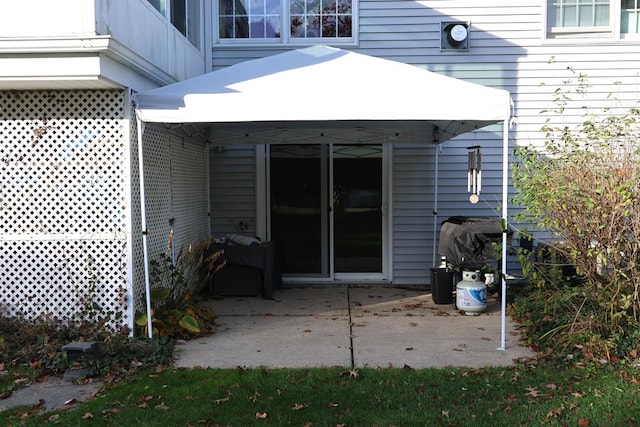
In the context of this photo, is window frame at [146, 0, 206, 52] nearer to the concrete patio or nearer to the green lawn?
the concrete patio

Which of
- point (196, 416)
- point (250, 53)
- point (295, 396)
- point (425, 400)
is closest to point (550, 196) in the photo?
point (425, 400)

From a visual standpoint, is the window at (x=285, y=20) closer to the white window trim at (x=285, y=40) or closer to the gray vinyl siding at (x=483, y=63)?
the white window trim at (x=285, y=40)

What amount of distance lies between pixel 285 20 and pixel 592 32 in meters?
4.52

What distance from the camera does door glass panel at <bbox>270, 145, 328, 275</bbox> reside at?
939 cm

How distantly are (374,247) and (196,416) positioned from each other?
557 cm

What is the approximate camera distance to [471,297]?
716 cm

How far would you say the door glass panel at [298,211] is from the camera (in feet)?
30.8

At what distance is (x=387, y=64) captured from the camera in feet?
20.2

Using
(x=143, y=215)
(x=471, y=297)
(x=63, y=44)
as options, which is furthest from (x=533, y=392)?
(x=63, y=44)

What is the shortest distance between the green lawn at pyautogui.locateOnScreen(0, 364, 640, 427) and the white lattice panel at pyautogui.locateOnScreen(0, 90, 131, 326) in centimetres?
146

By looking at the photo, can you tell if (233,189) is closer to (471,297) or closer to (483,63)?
(471,297)

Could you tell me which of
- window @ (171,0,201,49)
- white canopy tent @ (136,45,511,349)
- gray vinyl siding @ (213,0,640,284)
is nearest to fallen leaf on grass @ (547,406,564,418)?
white canopy tent @ (136,45,511,349)

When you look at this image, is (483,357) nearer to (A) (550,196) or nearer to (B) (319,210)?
(A) (550,196)

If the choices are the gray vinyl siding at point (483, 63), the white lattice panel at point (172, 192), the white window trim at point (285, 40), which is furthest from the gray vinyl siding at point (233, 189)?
the white window trim at point (285, 40)
